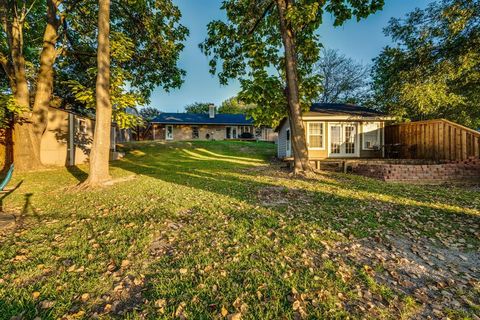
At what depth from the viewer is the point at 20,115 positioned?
36.7ft

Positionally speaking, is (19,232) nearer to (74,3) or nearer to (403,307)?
(403,307)

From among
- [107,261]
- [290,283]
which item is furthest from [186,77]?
[290,283]

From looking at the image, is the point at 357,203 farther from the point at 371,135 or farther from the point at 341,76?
the point at 341,76

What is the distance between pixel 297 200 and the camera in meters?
6.50

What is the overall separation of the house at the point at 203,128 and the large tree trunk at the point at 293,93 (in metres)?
23.9

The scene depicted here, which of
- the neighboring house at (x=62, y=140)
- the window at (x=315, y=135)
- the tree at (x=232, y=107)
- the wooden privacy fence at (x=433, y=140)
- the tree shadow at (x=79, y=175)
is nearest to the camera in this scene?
the tree shadow at (x=79, y=175)

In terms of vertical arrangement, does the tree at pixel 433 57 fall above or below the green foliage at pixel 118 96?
above

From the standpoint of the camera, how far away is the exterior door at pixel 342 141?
16.0 m

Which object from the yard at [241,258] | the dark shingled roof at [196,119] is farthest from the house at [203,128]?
the yard at [241,258]

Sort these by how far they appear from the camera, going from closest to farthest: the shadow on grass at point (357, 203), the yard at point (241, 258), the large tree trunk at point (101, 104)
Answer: the yard at point (241, 258)
the shadow on grass at point (357, 203)
the large tree trunk at point (101, 104)

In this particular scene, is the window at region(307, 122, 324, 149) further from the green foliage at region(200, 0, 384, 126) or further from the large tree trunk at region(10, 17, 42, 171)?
the large tree trunk at region(10, 17, 42, 171)

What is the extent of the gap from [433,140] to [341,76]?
23.2 metres

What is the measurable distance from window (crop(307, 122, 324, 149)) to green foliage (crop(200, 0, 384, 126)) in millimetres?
4367

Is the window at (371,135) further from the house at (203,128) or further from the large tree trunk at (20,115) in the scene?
the house at (203,128)
